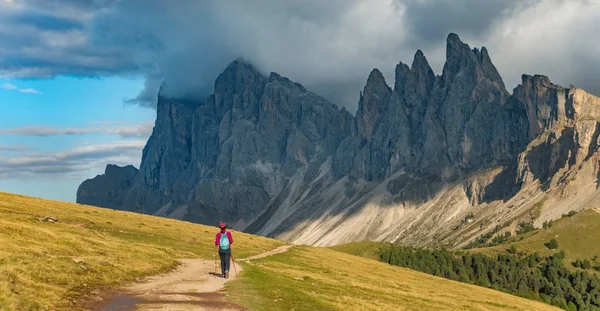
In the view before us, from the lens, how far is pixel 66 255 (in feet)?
144

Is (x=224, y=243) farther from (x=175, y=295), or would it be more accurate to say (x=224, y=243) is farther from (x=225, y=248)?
(x=175, y=295)

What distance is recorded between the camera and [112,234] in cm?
7050

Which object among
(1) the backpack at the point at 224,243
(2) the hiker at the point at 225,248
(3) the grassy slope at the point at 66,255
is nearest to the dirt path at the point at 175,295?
(2) the hiker at the point at 225,248

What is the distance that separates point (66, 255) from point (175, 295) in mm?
13407

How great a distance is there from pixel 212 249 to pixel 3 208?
2696 centimetres

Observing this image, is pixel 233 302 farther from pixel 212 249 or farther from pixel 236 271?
pixel 212 249

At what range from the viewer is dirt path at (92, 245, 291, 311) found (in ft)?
103

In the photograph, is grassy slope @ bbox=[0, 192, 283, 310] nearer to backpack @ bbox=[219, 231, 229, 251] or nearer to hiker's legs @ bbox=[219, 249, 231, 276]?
hiker's legs @ bbox=[219, 249, 231, 276]

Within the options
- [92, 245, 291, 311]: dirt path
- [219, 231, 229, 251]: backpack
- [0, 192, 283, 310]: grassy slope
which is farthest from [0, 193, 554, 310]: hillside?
[219, 231, 229, 251]: backpack

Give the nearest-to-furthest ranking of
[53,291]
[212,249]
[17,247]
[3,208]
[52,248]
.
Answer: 1. [53,291]
2. [17,247]
3. [52,248]
4. [3,208]
5. [212,249]

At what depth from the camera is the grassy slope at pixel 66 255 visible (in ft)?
100

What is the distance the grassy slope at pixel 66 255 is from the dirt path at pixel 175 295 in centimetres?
188

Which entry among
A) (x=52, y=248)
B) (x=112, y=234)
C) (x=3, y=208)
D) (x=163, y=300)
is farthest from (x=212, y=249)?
(x=163, y=300)

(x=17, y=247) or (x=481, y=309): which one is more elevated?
(x=17, y=247)
